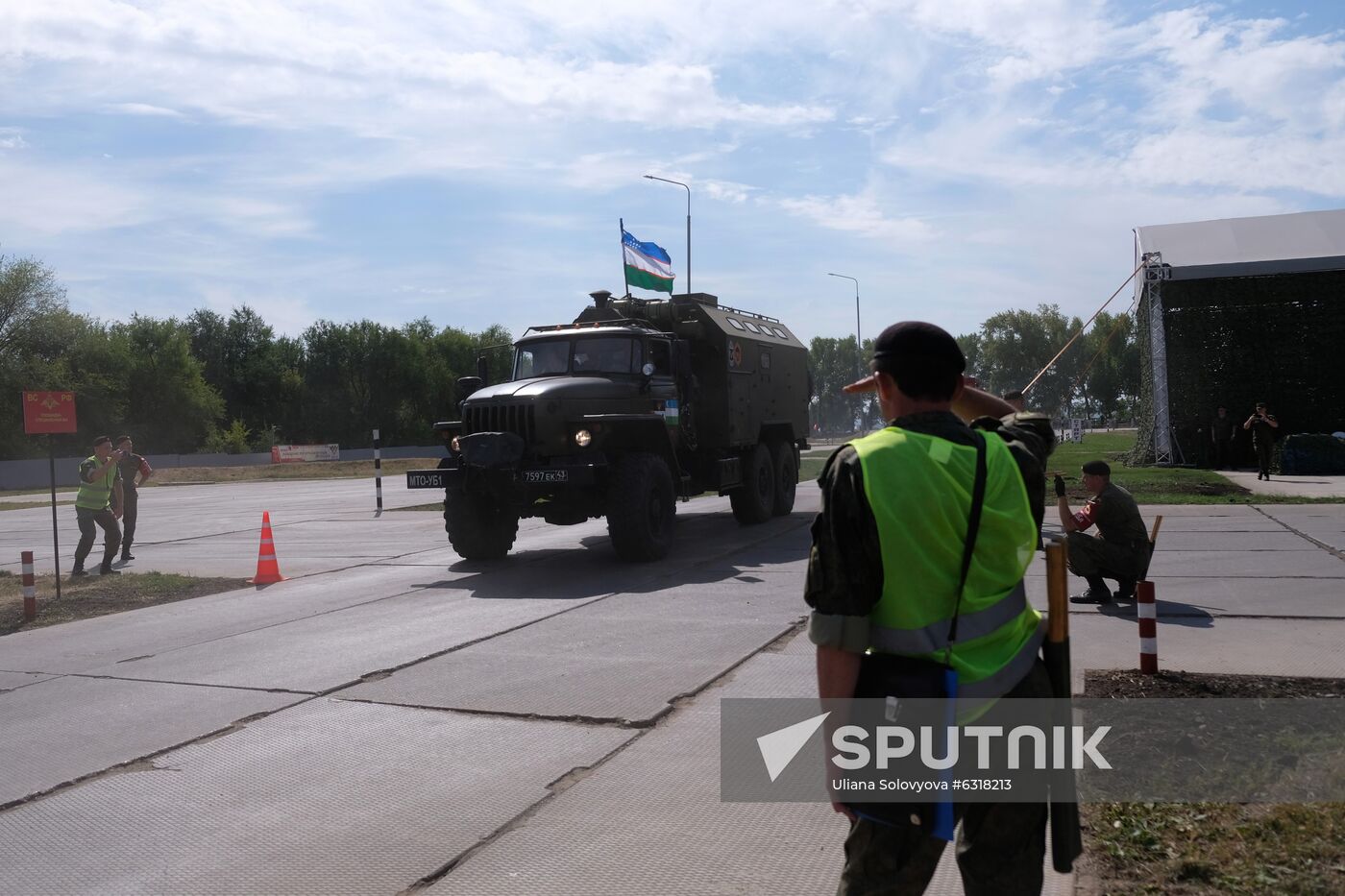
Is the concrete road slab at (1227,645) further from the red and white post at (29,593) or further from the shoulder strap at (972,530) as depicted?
the red and white post at (29,593)

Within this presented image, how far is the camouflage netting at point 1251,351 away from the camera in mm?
25031

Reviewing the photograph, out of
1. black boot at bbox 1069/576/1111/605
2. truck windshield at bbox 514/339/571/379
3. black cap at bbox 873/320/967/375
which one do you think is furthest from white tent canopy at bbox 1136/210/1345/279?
black cap at bbox 873/320/967/375

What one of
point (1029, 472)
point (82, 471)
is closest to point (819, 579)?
point (1029, 472)

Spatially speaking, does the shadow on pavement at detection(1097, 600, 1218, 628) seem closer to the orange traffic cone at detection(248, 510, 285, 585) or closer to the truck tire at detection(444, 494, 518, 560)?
the truck tire at detection(444, 494, 518, 560)

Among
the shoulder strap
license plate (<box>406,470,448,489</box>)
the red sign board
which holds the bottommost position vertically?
license plate (<box>406,470,448,489</box>)

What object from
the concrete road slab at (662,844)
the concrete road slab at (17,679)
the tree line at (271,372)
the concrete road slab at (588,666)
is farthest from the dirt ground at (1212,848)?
the tree line at (271,372)

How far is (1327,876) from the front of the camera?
3.59m

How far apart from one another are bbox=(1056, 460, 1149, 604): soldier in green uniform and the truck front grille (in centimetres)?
577

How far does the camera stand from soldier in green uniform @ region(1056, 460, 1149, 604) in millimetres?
8922

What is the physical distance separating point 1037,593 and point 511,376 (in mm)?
7210

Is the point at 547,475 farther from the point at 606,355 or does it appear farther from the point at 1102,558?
the point at 1102,558

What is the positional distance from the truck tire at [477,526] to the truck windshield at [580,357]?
70.2 inches

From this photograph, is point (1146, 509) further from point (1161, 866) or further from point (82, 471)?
point (82, 471)

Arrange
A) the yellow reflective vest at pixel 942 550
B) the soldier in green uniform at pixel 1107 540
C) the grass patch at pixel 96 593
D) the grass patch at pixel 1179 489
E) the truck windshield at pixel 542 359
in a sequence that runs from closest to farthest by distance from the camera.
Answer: the yellow reflective vest at pixel 942 550 < the soldier in green uniform at pixel 1107 540 < the grass patch at pixel 96 593 < the truck windshield at pixel 542 359 < the grass patch at pixel 1179 489
